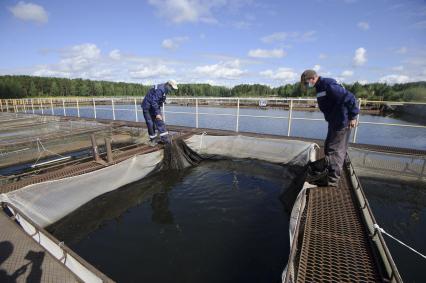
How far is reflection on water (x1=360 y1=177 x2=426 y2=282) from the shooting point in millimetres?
2621

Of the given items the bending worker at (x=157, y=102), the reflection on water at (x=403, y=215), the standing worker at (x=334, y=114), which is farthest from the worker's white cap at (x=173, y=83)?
the reflection on water at (x=403, y=215)

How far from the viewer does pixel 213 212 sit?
3719 millimetres

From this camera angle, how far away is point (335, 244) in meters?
2.12

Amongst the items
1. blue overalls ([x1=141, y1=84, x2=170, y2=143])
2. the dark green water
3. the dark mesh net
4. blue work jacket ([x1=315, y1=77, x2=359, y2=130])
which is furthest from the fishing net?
blue work jacket ([x1=315, y1=77, x2=359, y2=130])

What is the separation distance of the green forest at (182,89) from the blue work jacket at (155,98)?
46659mm

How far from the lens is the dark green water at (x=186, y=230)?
8.45 ft

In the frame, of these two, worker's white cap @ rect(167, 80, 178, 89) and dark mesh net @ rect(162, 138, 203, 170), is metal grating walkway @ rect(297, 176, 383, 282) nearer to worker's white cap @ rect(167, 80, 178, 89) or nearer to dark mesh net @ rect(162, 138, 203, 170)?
dark mesh net @ rect(162, 138, 203, 170)

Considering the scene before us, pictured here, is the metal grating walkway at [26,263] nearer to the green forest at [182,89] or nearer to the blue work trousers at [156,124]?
the blue work trousers at [156,124]

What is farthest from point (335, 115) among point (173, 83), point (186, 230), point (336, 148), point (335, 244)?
point (173, 83)

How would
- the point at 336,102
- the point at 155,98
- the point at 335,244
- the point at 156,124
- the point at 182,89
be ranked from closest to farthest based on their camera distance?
the point at 335,244, the point at 336,102, the point at 155,98, the point at 156,124, the point at 182,89

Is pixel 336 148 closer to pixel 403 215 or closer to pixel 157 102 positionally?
pixel 403 215

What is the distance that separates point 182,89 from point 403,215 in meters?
104

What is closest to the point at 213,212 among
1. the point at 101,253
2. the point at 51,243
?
the point at 101,253

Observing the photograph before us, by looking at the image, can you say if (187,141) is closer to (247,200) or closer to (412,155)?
(247,200)
